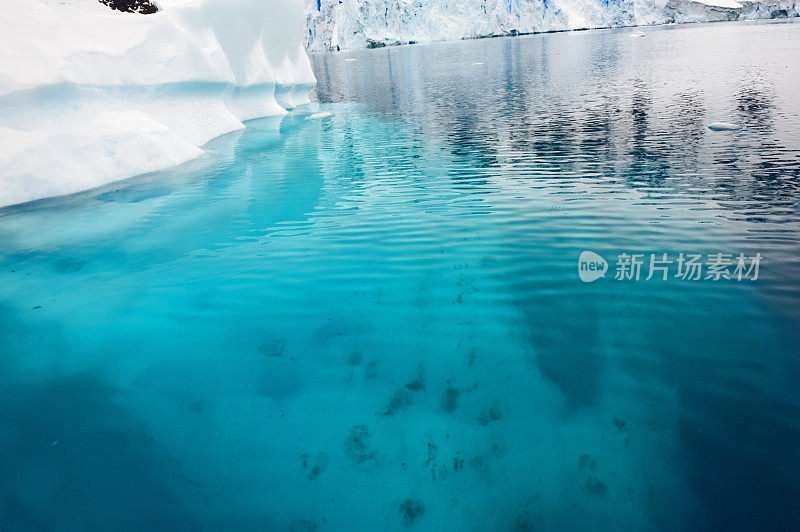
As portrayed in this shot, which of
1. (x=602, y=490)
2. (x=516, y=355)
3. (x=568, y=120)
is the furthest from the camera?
(x=568, y=120)

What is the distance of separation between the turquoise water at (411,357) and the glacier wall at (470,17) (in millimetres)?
130869

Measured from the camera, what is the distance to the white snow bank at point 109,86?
1284 cm

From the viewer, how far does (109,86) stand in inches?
598

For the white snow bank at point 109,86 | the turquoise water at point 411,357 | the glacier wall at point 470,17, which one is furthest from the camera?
the glacier wall at point 470,17

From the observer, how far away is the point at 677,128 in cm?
1570

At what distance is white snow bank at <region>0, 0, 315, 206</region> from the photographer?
12836 millimetres

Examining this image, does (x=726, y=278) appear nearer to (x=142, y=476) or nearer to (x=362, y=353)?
(x=362, y=353)

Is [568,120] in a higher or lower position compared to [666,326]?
higher

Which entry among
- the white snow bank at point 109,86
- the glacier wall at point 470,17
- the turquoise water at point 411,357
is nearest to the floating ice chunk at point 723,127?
the turquoise water at point 411,357

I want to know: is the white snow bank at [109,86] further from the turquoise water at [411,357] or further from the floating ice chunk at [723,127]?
the floating ice chunk at [723,127]

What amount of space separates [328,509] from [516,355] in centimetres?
286

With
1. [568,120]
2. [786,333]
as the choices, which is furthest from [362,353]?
[568,120]

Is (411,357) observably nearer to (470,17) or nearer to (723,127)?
(723,127)

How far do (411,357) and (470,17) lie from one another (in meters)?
152
